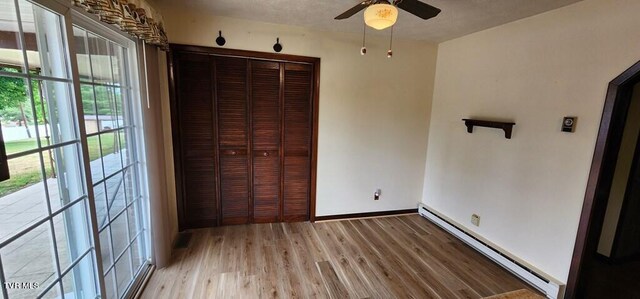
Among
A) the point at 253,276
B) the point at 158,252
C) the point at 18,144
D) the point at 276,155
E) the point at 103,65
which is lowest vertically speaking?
the point at 253,276

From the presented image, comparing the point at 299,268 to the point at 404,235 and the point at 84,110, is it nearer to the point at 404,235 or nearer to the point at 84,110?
the point at 404,235

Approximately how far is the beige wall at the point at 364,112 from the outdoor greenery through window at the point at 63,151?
1107mm

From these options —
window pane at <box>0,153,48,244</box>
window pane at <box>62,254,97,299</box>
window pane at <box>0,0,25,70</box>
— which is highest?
window pane at <box>0,0,25,70</box>

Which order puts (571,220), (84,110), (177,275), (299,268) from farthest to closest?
(299,268) < (177,275) < (571,220) < (84,110)

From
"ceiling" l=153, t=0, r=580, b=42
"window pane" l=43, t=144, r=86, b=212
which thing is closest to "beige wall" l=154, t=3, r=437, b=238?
"ceiling" l=153, t=0, r=580, b=42

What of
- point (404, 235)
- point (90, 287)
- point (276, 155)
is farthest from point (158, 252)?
point (404, 235)

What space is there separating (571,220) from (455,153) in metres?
1.23

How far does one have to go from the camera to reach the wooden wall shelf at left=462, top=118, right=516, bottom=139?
234cm

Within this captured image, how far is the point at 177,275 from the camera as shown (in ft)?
7.08

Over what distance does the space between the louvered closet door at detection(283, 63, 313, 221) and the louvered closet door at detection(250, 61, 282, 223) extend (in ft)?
0.32

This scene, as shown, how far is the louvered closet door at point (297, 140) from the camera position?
9.55 ft

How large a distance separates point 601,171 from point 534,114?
0.62 meters

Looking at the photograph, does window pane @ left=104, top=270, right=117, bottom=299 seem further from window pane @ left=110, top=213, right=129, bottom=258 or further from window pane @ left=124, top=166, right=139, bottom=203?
window pane @ left=124, top=166, right=139, bottom=203

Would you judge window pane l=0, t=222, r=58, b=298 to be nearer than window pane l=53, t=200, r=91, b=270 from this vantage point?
Yes
